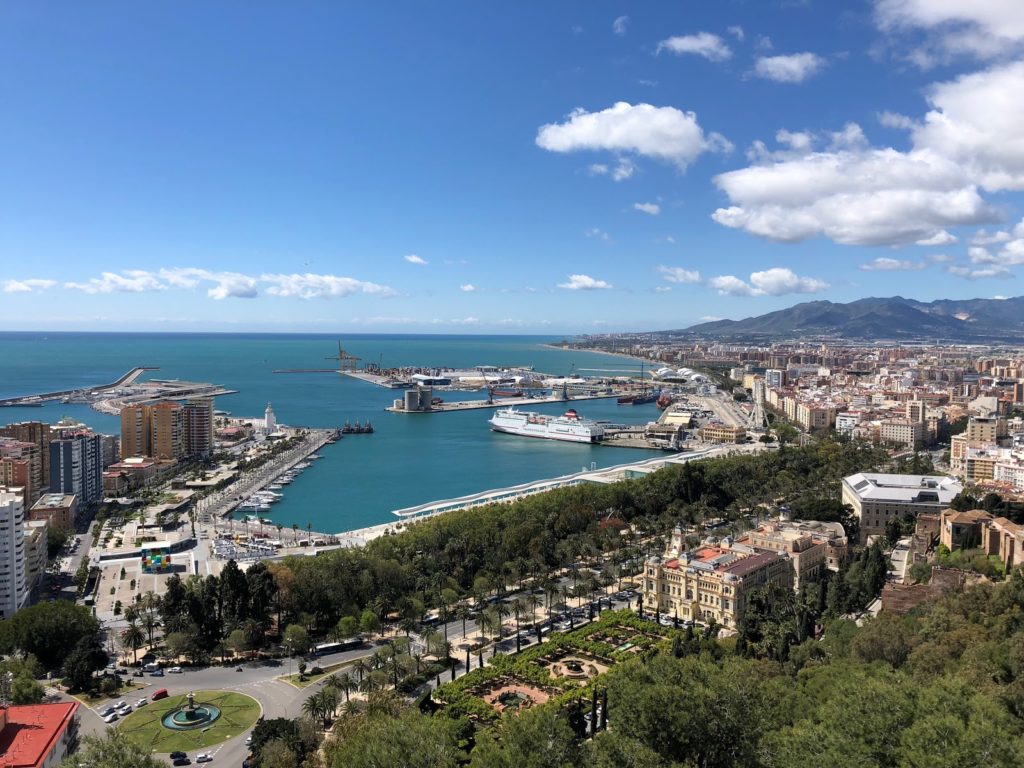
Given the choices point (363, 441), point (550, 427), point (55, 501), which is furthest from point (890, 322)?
point (55, 501)

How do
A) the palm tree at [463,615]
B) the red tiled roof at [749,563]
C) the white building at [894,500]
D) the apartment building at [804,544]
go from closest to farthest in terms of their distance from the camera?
the palm tree at [463,615] < the red tiled roof at [749,563] < the apartment building at [804,544] < the white building at [894,500]

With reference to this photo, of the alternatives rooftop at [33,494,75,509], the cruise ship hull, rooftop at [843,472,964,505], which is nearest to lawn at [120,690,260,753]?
rooftop at [33,494,75,509]

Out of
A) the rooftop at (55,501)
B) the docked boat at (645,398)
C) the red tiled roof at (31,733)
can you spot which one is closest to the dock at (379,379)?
the docked boat at (645,398)

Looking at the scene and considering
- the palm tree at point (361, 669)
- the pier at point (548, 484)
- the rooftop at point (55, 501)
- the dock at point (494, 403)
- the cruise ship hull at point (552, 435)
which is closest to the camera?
the palm tree at point (361, 669)

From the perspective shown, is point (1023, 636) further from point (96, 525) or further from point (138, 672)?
point (96, 525)

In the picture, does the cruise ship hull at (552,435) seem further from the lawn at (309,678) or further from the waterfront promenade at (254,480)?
the lawn at (309,678)

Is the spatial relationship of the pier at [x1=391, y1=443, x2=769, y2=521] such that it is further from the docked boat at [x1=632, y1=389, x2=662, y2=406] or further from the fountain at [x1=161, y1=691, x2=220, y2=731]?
the docked boat at [x1=632, y1=389, x2=662, y2=406]

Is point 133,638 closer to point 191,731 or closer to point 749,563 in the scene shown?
point 191,731
